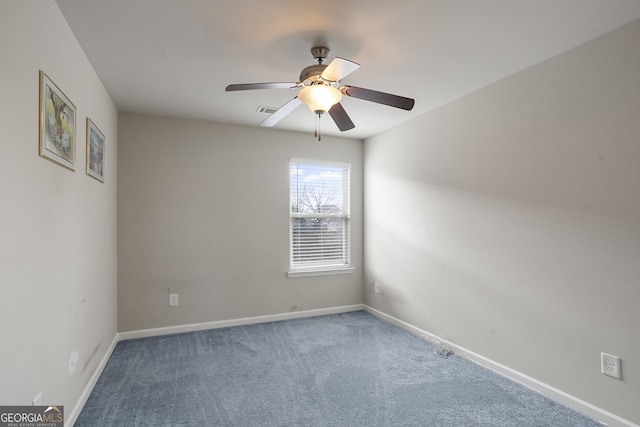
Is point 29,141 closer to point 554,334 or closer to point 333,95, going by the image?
point 333,95

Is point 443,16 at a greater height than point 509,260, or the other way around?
point 443,16

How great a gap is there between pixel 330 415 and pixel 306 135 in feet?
10.6

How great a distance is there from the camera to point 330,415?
220 cm

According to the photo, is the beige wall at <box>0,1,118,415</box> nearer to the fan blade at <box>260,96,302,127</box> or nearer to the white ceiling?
the white ceiling

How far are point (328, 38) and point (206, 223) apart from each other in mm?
2543

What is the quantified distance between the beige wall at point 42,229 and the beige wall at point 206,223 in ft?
3.11

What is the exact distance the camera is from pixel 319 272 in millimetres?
4465

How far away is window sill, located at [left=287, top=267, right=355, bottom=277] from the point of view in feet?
14.2

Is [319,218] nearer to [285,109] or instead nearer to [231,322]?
A: [231,322]

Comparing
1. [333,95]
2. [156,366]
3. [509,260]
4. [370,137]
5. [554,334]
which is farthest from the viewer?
[370,137]

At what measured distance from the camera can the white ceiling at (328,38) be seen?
1882 mm

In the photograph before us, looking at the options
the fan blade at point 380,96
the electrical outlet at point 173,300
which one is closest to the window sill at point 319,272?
the electrical outlet at point 173,300

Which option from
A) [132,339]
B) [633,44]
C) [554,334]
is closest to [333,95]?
[633,44]

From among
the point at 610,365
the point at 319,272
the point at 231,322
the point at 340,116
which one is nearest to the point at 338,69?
the point at 340,116
